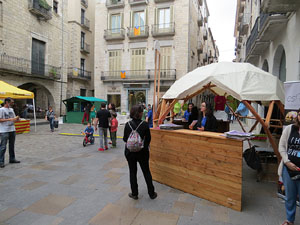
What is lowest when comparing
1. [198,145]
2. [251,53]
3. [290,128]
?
[198,145]

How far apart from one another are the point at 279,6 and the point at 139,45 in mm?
18185

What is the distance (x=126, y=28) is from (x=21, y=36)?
10.5 metres

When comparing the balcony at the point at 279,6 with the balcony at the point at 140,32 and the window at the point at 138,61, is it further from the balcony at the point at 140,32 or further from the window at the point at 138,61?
the balcony at the point at 140,32

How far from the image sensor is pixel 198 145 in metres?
3.94

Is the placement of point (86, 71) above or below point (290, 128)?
above

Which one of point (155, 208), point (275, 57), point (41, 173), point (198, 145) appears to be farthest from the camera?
point (275, 57)

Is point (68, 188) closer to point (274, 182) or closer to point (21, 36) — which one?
point (274, 182)

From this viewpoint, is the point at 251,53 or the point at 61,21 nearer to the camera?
the point at 251,53

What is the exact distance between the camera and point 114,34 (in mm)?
24031

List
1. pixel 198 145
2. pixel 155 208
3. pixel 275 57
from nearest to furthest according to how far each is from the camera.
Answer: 1. pixel 155 208
2. pixel 198 145
3. pixel 275 57

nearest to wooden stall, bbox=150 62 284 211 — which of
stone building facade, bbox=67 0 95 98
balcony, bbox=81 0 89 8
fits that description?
stone building facade, bbox=67 0 95 98

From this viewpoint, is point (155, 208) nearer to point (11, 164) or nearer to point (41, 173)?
point (41, 173)

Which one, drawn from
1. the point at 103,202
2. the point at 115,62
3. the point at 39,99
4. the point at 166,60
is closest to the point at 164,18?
the point at 166,60

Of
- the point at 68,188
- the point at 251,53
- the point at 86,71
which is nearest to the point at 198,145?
the point at 68,188
